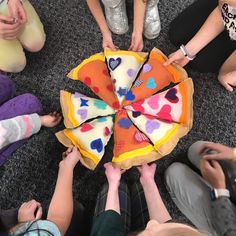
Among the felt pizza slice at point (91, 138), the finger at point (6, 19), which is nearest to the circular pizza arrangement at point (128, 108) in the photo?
the felt pizza slice at point (91, 138)

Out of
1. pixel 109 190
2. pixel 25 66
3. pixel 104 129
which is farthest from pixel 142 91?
pixel 25 66

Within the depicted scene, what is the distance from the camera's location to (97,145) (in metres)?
1.05

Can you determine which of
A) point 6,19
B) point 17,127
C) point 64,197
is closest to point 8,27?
point 6,19

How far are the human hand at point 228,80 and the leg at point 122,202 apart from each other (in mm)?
436

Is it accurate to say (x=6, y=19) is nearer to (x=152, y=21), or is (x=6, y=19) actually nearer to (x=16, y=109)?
(x=16, y=109)

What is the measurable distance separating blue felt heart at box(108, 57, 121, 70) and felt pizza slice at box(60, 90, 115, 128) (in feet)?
0.35

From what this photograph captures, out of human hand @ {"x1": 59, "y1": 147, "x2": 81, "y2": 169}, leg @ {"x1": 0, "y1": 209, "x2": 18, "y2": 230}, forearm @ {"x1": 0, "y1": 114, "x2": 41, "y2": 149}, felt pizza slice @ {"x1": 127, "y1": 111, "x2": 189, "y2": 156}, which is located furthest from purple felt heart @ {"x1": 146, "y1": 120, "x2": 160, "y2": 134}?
leg @ {"x1": 0, "y1": 209, "x2": 18, "y2": 230}

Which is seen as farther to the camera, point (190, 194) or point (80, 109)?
point (80, 109)

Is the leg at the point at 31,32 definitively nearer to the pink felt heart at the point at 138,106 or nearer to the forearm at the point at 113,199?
the pink felt heart at the point at 138,106

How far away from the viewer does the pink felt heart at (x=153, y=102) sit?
41.7 inches

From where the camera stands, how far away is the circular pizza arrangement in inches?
41.0

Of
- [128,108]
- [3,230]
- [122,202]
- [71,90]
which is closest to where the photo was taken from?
[3,230]

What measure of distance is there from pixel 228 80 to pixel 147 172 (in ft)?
1.22

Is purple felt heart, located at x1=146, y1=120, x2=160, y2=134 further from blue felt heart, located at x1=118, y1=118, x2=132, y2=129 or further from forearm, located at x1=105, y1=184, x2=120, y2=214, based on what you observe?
forearm, located at x1=105, y1=184, x2=120, y2=214
